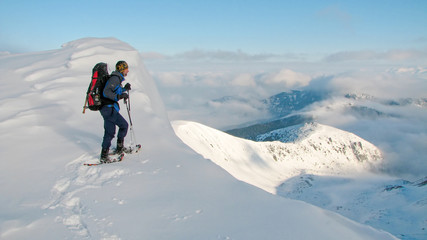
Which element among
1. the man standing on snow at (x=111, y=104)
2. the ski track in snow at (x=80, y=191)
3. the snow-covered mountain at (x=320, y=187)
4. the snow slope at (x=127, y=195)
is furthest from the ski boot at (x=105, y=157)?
the snow-covered mountain at (x=320, y=187)

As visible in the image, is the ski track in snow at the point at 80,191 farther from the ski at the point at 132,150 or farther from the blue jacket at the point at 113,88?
the blue jacket at the point at 113,88

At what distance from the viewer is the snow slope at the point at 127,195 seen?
4.99m

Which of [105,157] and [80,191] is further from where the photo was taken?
[105,157]

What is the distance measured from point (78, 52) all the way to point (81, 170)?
15.7 meters

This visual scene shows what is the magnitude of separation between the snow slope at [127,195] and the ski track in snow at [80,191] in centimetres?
2

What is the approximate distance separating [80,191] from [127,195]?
1425mm

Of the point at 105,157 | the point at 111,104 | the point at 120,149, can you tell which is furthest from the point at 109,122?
the point at 105,157

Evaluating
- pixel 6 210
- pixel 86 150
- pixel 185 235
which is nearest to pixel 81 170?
pixel 86 150

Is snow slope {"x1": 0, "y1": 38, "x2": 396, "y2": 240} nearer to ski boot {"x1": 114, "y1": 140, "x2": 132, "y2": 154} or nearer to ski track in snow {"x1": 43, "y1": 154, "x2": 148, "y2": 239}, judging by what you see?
ski track in snow {"x1": 43, "y1": 154, "x2": 148, "y2": 239}

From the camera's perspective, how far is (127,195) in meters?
6.46

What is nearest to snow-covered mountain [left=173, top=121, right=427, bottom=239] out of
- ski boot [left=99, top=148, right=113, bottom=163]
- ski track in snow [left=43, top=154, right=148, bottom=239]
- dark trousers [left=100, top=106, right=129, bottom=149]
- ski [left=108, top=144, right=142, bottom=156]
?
ski [left=108, top=144, right=142, bottom=156]

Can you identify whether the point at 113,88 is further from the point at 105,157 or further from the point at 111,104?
the point at 105,157

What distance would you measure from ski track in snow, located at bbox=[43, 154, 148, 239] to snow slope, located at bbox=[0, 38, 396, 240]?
0.02 metres

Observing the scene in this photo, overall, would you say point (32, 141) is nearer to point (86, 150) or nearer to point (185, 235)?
point (86, 150)
